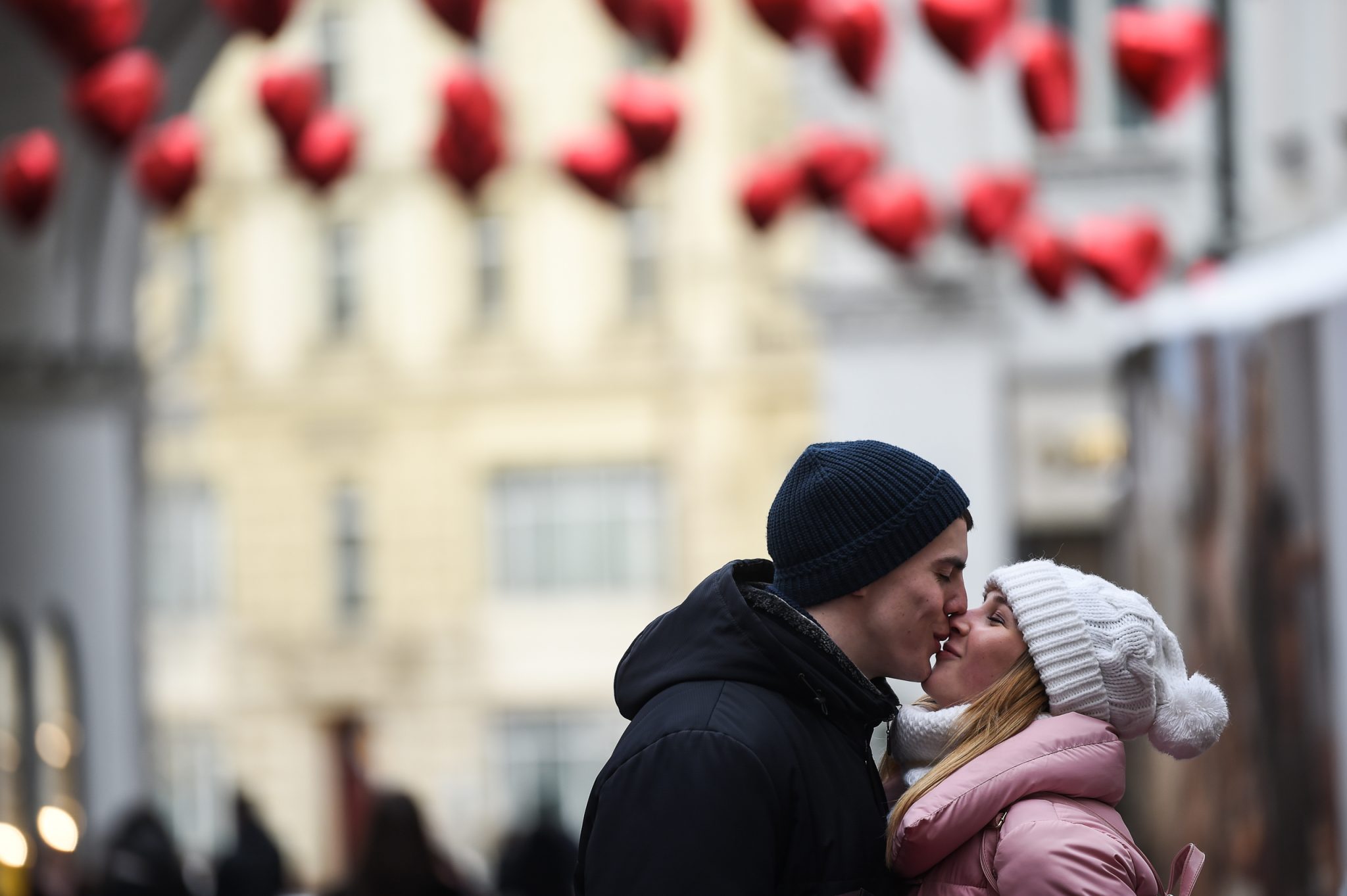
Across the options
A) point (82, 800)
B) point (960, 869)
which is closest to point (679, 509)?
point (82, 800)

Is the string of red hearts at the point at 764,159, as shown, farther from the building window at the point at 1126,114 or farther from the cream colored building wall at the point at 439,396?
Answer: the cream colored building wall at the point at 439,396

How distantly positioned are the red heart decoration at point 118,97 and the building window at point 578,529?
13.9m

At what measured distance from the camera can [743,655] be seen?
2148 millimetres

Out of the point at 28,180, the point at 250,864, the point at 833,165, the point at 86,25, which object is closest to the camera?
the point at 86,25

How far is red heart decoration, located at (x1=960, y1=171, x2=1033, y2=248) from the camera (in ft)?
31.3

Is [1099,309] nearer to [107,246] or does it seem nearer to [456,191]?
[456,191]

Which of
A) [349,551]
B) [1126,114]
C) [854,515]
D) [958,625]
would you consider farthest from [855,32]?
[349,551]

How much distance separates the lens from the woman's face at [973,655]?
2.36m

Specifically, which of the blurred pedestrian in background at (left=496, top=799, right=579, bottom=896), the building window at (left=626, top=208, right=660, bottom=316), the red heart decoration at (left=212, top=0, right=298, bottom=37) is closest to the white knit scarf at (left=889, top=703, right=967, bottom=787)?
the red heart decoration at (left=212, top=0, right=298, bottom=37)

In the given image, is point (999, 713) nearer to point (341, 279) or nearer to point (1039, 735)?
point (1039, 735)

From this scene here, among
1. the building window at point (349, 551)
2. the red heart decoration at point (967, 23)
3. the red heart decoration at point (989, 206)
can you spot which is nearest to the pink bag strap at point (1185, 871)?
the red heart decoration at point (967, 23)

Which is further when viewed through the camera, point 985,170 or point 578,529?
point 578,529

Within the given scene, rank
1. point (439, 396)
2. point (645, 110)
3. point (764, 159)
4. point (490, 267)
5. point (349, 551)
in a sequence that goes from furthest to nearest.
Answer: point (349, 551), point (490, 267), point (439, 396), point (764, 159), point (645, 110)

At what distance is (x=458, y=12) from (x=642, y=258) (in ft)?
48.2
